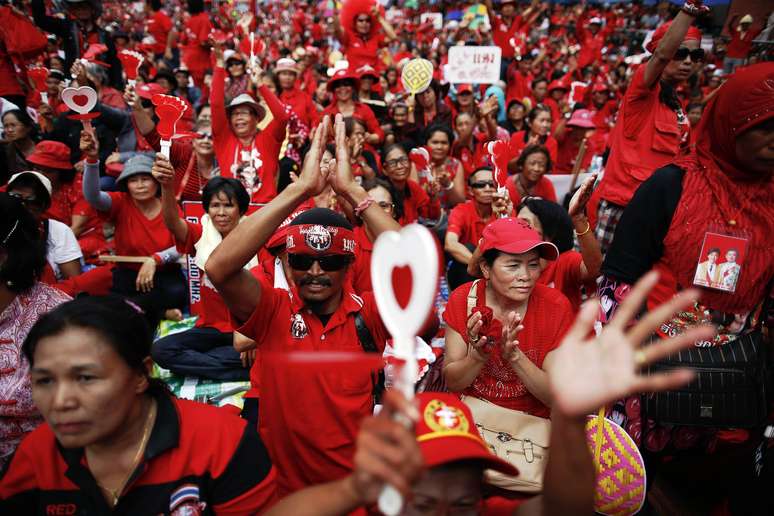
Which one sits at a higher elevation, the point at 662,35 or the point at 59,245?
the point at 662,35

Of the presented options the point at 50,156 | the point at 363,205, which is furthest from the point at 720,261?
the point at 50,156

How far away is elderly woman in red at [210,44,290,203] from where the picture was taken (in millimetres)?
4699

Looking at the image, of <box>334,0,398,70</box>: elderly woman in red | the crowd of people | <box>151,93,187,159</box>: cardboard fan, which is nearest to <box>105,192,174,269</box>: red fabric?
the crowd of people

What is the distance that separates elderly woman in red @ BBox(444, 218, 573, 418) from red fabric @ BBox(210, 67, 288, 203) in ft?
9.22

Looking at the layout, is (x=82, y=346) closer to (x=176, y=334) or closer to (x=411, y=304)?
(x=411, y=304)

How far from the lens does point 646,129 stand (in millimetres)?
3469

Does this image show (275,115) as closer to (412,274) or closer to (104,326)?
(104,326)

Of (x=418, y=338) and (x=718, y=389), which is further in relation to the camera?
(x=418, y=338)

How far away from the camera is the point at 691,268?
6.55ft

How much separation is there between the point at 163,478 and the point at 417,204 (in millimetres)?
3633

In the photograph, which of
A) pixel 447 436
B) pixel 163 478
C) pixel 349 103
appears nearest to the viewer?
pixel 447 436

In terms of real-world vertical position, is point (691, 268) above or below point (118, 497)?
→ above

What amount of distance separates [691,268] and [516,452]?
0.93 metres

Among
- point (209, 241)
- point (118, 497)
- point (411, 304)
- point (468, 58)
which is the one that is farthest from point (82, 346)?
point (468, 58)
